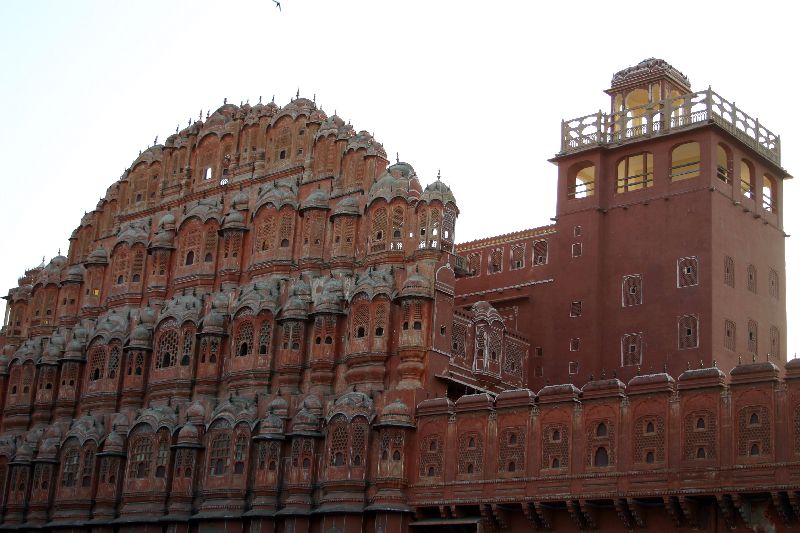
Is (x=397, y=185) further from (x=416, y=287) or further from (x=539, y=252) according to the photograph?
(x=539, y=252)

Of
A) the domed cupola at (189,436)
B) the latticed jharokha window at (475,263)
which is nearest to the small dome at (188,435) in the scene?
the domed cupola at (189,436)

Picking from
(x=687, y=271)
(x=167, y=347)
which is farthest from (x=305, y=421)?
(x=687, y=271)

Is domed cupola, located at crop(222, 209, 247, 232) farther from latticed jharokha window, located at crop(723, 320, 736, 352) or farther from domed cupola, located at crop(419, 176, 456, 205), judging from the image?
latticed jharokha window, located at crop(723, 320, 736, 352)

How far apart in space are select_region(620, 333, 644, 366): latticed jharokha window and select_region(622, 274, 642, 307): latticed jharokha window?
1238 mm

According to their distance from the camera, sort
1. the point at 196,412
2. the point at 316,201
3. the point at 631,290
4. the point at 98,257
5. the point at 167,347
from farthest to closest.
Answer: the point at 98,257, the point at 167,347, the point at 316,201, the point at 196,412, the point at 631,290

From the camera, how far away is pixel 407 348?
42.2 meters

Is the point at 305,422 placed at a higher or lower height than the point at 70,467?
higher

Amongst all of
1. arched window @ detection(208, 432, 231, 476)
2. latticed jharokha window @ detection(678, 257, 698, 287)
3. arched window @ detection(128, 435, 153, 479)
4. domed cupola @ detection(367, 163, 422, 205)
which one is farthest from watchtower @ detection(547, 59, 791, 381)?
arched window @ detection(128, 435, 153, 479)

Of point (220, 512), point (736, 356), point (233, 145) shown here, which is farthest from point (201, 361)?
point (736, 356)

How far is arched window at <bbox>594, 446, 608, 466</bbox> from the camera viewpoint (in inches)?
1460

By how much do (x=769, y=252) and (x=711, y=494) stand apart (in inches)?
609

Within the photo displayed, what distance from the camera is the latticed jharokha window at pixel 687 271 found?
44.0m

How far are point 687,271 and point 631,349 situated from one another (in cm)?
351

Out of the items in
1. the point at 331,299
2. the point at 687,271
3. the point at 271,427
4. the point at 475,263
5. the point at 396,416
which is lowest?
the point at 271,427
